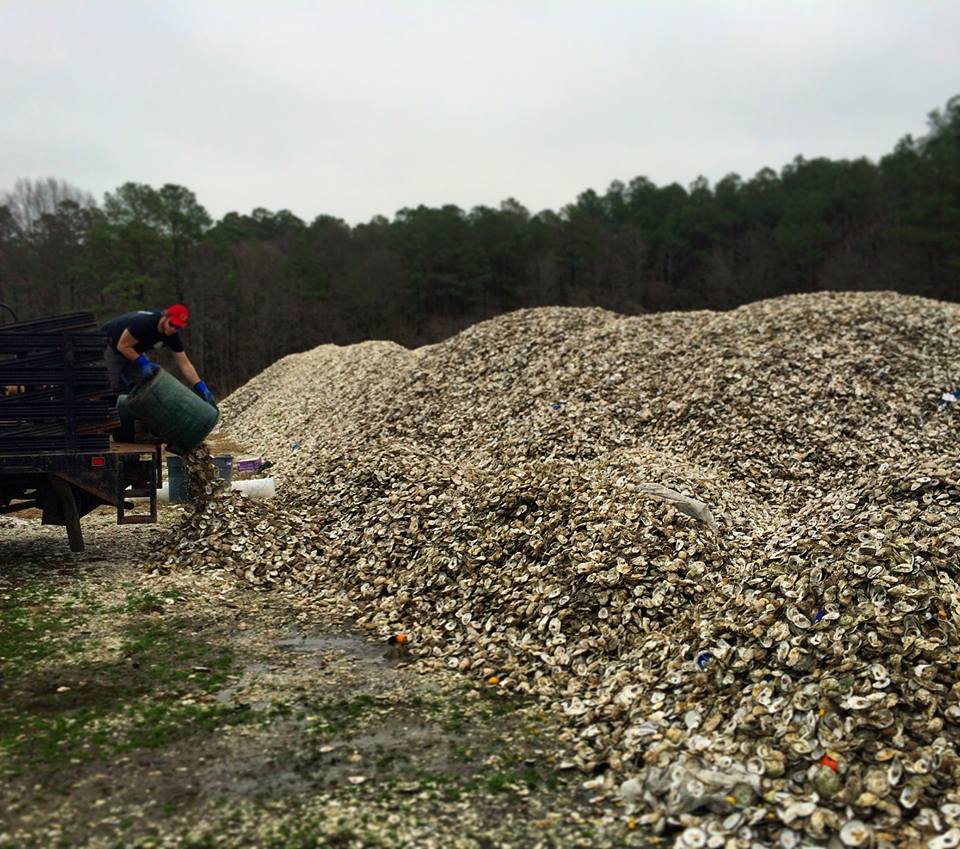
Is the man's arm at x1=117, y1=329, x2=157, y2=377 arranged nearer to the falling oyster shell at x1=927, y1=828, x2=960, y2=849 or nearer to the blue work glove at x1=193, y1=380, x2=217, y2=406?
the blue work glove at x1=193, y1=380, x2=217, y2=406

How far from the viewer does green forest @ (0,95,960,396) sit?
46.8 metres

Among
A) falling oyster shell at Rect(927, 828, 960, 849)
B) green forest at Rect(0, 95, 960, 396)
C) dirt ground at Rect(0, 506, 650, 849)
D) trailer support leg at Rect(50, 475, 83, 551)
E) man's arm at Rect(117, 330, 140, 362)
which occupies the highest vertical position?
green forest at Rect(0, 95, 960, 396)

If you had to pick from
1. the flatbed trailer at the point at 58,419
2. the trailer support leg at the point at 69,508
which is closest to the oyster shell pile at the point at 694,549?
the trailer support leg at the point at 69,508

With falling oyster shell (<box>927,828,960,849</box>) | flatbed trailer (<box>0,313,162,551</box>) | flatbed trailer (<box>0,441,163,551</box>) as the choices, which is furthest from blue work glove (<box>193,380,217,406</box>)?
falling oyster shell (<box>927,828,960,849</box>)

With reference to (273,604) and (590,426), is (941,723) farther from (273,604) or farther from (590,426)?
(590,426)

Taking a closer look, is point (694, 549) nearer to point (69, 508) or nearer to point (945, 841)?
point (945, 841)

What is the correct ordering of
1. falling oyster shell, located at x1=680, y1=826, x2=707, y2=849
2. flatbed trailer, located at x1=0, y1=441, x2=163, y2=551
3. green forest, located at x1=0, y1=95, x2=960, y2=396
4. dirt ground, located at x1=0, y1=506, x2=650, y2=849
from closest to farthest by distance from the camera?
falling oyster shell, located at x1=680, y1=826, x2=707, y2=849 < dirt ground, located at x1=0, y1=506, x2=650, y2=849 < flatbed trailer, located at x1=0, y1=441, x2=163, y2=551 < green forest, located at x1=0, y1=95, x2=960, y2=396

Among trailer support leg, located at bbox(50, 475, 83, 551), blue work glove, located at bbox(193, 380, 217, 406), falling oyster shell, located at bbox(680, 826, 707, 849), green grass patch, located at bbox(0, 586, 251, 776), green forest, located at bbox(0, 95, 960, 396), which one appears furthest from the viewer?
green forest, located at bbox(0, 95, 960, 396)

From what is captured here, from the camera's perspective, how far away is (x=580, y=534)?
786 centimetres

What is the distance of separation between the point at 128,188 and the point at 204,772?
55747 millimetres

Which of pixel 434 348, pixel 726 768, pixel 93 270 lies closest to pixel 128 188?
pixel 93 270

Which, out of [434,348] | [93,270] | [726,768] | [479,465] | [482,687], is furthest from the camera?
[93,270]

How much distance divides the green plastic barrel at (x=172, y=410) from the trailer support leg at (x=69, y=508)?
111 cm

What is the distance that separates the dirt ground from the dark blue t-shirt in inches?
109
